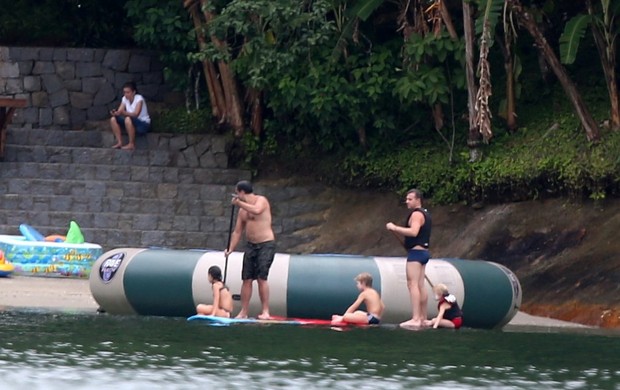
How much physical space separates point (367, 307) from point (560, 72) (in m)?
6.51

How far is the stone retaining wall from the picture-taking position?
82.7ft

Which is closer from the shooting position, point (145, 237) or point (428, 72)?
point (428, 72)

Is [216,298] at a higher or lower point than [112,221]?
lower

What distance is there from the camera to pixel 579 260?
1894 centimetres

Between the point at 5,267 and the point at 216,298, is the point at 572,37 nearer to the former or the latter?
the point at 216,298

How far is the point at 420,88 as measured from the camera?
2169 cm

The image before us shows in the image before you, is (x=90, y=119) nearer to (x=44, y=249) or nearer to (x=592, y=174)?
(x=44, y=249)

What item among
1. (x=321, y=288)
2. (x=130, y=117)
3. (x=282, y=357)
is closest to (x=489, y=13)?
(x=321, y=288)

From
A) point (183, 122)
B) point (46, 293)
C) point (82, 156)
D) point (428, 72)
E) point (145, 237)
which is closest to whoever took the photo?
point (46, 293)

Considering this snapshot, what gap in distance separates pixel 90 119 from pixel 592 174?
9767 mm

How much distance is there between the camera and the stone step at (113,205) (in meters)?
22.7

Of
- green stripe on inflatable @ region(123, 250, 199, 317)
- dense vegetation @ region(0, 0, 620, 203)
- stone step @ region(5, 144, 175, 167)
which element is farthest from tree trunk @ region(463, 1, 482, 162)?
green stripe on inflatable @ region(123, 250, 199, 317)

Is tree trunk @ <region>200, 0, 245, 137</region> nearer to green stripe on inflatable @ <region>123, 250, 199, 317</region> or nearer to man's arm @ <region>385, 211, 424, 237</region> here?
green stripe on inflatable @ <region>123, 250, 199, 317</region>

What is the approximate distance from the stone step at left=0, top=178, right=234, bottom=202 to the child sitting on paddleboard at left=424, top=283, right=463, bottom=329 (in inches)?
302
